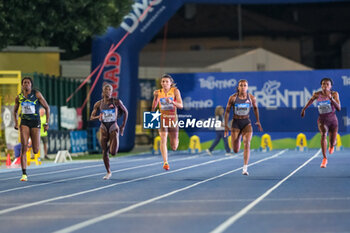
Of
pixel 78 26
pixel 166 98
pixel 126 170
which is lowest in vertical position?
pixel 126 170

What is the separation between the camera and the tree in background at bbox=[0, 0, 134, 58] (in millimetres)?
30047

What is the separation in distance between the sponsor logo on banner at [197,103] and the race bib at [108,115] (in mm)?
20304

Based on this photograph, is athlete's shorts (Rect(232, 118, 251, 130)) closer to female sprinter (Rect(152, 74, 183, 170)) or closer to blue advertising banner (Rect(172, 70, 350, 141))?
female sprinter (Rect(152, 74, 183, 170))

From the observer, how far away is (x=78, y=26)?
31281 millimetres

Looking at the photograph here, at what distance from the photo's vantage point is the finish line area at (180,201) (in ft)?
34.6

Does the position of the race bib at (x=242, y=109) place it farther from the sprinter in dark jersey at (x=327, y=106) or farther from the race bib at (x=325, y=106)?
the race bib at (x=325, y=106)

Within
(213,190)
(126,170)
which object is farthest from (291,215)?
(126,170)

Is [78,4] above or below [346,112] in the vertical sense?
above

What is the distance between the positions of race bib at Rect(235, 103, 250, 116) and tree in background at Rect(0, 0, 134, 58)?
13386mm

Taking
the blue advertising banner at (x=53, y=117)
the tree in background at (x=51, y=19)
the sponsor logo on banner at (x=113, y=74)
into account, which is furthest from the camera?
the sponsor logo on banner at (x=113, y=74)

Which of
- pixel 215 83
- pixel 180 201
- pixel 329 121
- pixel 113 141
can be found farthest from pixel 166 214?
pixel 215 83

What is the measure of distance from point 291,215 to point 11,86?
1914 cm

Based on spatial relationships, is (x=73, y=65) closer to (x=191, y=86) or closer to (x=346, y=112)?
(x=191, y=86)

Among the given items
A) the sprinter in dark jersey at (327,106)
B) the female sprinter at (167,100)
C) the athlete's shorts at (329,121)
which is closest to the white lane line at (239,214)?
the female sprinter at (167,100)
